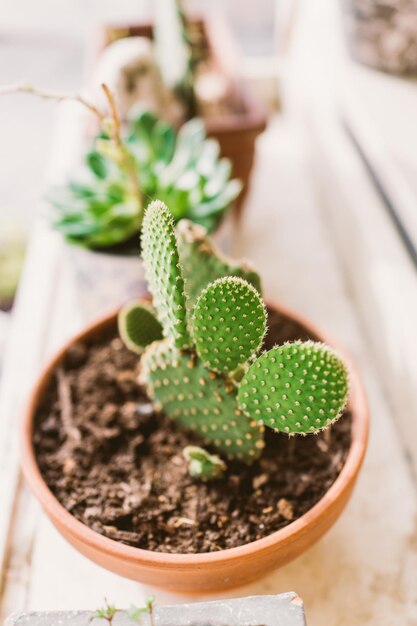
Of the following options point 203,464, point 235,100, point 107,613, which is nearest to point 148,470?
point 203,464

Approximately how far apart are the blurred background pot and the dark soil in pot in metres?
0.48

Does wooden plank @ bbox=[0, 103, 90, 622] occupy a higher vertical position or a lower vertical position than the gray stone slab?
lower

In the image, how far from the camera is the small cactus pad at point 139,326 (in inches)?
26.9

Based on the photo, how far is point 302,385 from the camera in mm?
520

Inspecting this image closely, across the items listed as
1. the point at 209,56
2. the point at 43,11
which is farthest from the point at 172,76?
the point at 43,11

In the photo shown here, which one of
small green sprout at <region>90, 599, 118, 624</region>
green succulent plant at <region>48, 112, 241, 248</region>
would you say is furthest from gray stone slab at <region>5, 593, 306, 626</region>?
green succulent plant at <region>48, 112, 241, 248</region>

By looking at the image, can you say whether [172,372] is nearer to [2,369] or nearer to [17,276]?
[2,369]

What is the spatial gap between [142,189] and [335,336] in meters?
0.34

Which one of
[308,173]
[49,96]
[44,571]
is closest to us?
[49,96]

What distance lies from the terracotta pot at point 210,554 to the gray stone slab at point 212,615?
2.0 inches

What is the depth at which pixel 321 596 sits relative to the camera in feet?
2.22

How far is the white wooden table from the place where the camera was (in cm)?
68

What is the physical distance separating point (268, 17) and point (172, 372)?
6.10 ft

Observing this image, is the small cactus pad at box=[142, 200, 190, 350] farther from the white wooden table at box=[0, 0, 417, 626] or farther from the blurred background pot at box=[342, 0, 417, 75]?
the blurred background pot at box=[342, 0, 417, 75]
